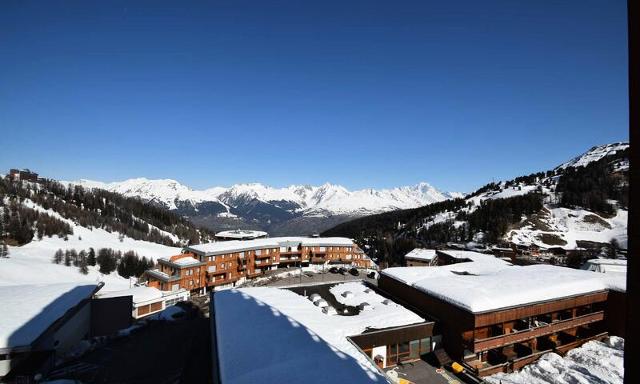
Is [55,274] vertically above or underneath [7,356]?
underneath

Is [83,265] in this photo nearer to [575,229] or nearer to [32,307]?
[32,307]

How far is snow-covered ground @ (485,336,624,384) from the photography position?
29.9 metres

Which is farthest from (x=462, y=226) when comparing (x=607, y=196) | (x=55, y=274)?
(x=55, y=274)

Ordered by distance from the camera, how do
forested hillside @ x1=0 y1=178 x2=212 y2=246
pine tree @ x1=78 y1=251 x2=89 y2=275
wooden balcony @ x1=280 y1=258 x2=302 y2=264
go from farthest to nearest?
1. forested hillside @ x1=0 y1=178 x2=212 y2=246
2. pine tree @ x1=78 y1=251 x2=89 y2=275
3. wooden balcony @ x1=280 y1=258 x2=302 y2=264

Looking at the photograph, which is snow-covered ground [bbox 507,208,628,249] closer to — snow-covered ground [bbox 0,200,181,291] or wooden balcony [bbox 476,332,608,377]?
wooden balcony [bbox 476,332,608,377]

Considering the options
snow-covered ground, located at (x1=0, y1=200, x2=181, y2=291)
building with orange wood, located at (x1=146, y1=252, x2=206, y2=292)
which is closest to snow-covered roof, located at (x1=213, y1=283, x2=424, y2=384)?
building with orange wood, located at (x1=146, y1=252, x2=206, y2=292)

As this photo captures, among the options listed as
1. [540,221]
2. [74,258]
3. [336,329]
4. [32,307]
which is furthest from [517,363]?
[540,221]

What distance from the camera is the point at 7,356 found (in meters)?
28.4

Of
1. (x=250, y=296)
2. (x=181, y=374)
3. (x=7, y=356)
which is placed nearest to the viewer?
(x=7, y=356)

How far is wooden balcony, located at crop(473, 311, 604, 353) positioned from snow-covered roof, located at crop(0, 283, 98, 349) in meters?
42.1

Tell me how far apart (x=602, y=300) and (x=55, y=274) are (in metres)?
120

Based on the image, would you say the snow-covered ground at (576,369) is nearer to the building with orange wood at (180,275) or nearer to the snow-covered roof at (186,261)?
the building with orange wood at (180,275)

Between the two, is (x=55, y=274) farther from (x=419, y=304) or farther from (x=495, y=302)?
(x=495, y=302)

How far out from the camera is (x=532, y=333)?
111ft
